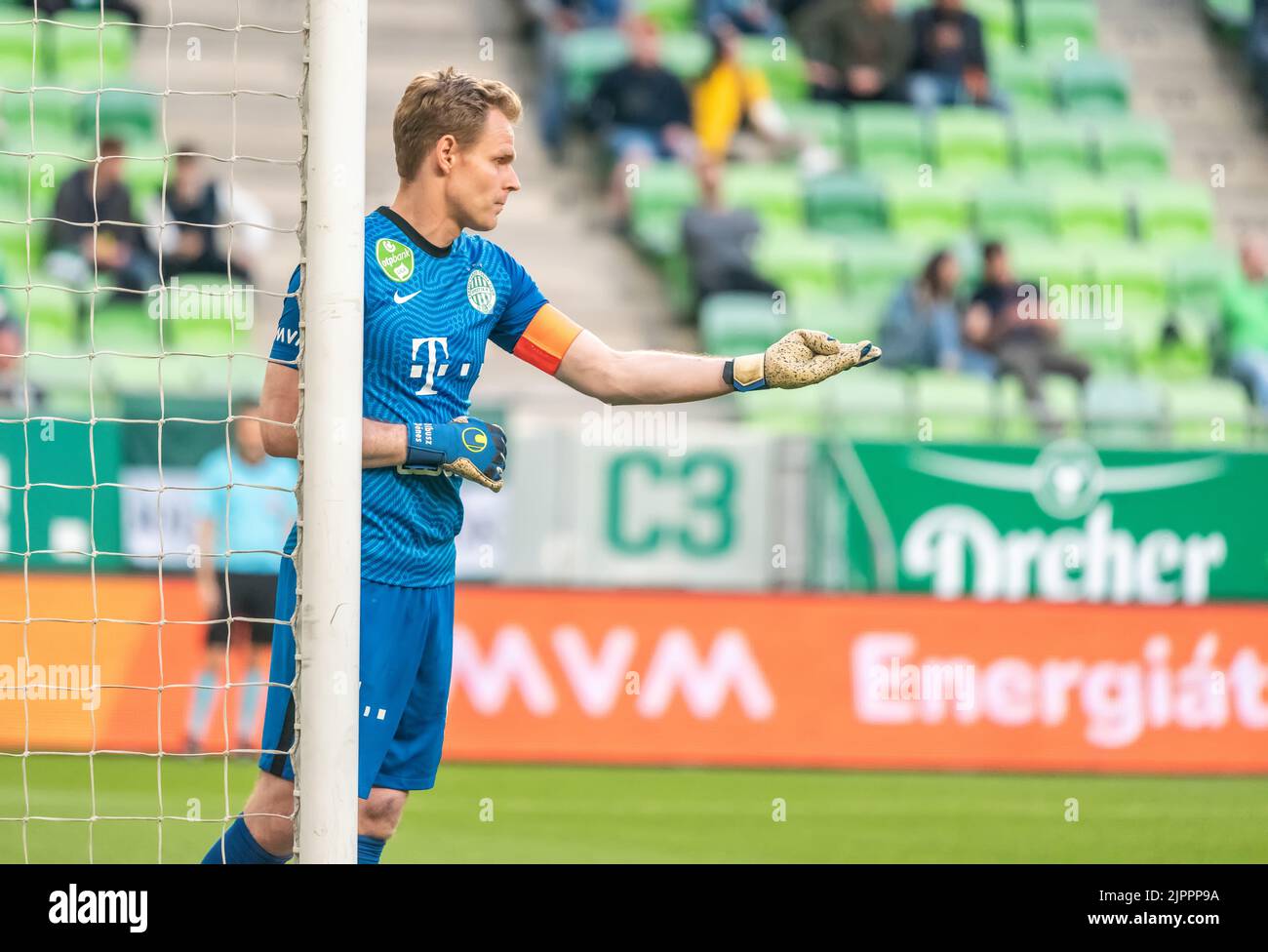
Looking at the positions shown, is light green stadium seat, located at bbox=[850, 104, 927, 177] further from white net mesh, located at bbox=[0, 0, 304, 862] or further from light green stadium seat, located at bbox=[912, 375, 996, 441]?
white net mesh, located at bbox=[0, 0, 304, 862]

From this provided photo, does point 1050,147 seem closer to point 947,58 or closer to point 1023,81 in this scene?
point 1023,81

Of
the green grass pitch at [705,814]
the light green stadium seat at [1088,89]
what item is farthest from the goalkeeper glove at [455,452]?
the light green stadium seat at [1088,89]

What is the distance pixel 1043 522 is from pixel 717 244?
3448 millimetres

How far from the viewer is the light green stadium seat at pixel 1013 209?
49.0 ft

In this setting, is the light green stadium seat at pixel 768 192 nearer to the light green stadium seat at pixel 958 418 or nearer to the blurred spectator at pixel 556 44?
the blurred spectator at pixel 556 44

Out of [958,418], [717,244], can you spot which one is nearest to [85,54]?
[717,244]

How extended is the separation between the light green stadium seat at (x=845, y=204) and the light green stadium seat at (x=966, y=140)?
2.99 ft

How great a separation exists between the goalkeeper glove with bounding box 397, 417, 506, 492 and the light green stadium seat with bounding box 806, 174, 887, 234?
33.6ft

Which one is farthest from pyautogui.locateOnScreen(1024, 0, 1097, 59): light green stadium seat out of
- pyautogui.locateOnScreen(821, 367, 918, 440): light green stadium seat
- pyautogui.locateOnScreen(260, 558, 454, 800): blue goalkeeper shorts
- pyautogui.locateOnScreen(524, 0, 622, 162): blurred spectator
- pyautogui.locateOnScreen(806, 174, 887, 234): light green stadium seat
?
pyautogui.locateOnScreen(260, 558, 454, 800): blue goalkeeper shorts

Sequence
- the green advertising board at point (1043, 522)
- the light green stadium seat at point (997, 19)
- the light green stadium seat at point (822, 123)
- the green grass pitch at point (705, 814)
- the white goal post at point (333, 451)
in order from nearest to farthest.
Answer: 1. the white goal post at point (333, 451)
2. the green grass pitch at point (705, 814)
3. the green advertising board at point (1043, 522)
4. the light green stadium seat at point (822, 123)
5. the light green stadium seat at point (997, 19)

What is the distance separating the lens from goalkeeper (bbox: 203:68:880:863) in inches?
178

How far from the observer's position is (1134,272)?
14.6 m

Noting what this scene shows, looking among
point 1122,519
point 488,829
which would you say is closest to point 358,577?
point 488,829
